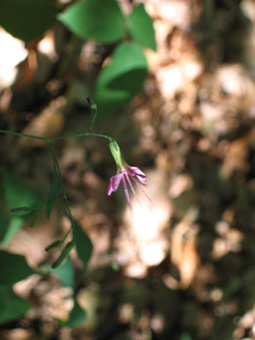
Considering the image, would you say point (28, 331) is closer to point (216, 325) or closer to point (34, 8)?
point (216, 325)

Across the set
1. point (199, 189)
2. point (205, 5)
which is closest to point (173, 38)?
point (205, 5)

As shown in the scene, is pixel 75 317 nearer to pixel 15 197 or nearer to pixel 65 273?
pixel 65 273

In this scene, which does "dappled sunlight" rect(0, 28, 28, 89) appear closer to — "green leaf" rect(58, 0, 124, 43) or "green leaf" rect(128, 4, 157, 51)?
"green leaf" rect(58, 0, 124, 43)

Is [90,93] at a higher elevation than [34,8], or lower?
lower

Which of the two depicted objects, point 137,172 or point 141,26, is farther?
point 141,26

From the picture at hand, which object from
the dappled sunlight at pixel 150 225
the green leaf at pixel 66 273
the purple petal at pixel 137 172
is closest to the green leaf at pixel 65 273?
the green leaf at pixel 66 273

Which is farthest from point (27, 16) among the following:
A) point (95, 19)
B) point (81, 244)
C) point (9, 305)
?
point (9, 305)
